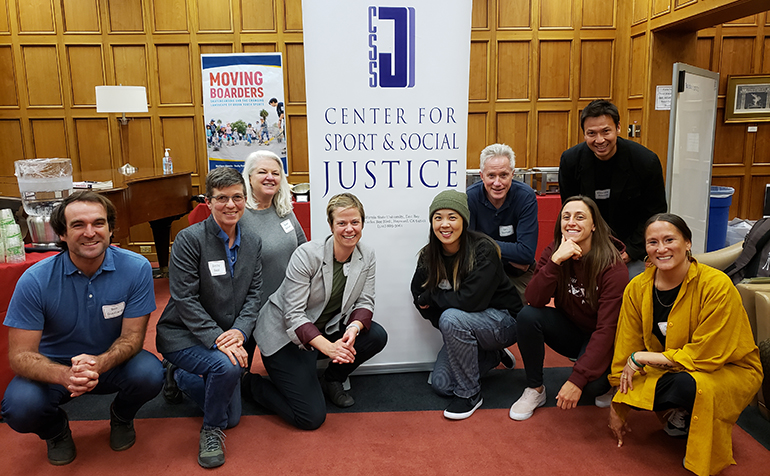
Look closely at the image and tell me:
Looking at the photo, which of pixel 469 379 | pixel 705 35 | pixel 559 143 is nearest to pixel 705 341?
pixel 469 379

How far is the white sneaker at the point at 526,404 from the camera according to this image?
2574mm

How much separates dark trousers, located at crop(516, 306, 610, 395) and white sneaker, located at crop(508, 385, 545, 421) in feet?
0.15

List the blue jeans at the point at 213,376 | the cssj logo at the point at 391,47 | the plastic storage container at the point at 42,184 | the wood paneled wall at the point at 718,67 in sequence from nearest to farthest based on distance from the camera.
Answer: the blue jeans at the point at 213,376 < the cssj logo at the point at 391,47 < the plastic storage container at the point at 42,184 < the wood paneled wall at the point at 718,67

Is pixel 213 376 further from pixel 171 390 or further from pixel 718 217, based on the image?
pixel 718 217

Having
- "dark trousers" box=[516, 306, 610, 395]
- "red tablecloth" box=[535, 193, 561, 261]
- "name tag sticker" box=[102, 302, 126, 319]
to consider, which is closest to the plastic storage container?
"name tag sticker" box=[102, 302, 126, 319]

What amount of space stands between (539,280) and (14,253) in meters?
2.53

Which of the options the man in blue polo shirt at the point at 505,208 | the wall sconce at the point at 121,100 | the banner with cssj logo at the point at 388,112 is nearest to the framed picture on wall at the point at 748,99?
the man in blue polo shirt at the point at 505,208

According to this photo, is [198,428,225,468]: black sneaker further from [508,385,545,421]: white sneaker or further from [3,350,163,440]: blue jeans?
[508,385,545,421]: white sneaker

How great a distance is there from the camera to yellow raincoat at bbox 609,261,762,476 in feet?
6.66

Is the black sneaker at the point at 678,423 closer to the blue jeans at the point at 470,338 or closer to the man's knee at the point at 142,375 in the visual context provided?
the blue jeans at the point at 470,338

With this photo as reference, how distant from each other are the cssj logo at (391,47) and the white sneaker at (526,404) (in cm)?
171

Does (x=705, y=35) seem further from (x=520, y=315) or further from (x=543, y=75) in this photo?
(x=520, y=315)

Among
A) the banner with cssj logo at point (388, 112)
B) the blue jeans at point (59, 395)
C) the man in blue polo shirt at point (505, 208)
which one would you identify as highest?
the banner with cssj logo at point (388, 112)

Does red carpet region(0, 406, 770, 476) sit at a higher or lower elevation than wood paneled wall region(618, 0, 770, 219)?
lower
